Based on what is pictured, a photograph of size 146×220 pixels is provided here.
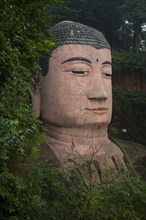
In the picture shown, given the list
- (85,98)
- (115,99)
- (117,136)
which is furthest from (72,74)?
(117,136)

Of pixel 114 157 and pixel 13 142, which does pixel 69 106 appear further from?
pixel 13 142

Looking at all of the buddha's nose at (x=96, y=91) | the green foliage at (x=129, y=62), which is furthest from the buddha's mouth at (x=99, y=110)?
the green foliage at (x=129, y=62)

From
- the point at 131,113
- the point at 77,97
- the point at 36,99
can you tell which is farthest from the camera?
the point at 131,113

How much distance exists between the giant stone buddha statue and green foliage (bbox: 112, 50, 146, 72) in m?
2.78

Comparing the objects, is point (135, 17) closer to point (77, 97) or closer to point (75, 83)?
point (75, 83)

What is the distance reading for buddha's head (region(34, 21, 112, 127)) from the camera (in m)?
6.38

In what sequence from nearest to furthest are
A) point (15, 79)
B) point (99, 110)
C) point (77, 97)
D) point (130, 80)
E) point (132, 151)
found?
point (15, 79)
point (77, 97)
point (99, 110)
point (132, 151)
point (130, 80)

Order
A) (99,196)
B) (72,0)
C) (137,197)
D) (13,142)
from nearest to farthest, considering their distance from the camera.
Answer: (13,142) → (99,196) → (137,197) → (72,0)

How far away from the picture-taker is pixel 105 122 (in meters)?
6.66

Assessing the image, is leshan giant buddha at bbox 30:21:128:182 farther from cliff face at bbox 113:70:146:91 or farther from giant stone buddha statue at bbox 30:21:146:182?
cliff face at bbox 113:70:146:91

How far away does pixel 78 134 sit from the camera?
654cm

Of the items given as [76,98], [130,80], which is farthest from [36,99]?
[130,80]

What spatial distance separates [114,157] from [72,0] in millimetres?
6854

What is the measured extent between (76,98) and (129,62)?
12.1 ft
